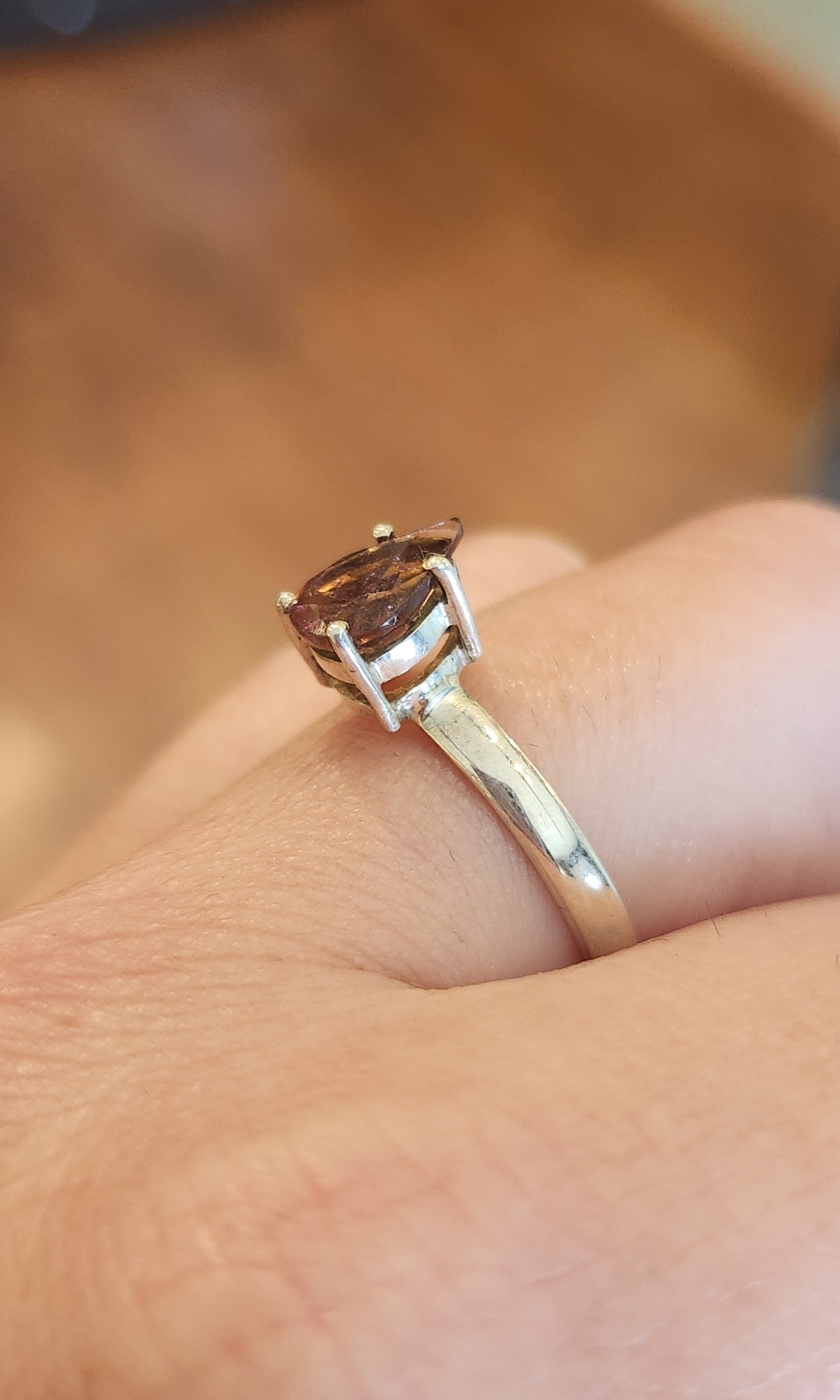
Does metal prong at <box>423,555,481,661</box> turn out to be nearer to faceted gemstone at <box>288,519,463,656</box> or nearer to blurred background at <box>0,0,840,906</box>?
faceted gemstone at <box>288,519,463,656</box>

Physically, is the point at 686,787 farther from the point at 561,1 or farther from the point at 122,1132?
the point at 561,1

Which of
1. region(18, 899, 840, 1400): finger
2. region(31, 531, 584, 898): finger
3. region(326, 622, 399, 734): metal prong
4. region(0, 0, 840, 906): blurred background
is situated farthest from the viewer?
region(0, 0, 840, 906): blurred background

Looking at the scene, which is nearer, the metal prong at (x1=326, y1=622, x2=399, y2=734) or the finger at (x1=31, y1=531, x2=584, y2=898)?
the metal prong at (x1=326, y1=622, x2=399, y2=734)

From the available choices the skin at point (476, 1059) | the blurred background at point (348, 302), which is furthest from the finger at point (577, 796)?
the blurred background at point (348, 302)

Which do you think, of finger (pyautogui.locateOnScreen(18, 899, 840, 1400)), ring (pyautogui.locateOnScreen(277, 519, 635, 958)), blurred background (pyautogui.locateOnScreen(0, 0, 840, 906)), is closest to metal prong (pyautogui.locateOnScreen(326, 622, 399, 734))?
ring (pyautogui.locateOnScreen(277, 519, 635, 958))

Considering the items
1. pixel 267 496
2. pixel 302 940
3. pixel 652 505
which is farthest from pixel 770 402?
pixel 302 940

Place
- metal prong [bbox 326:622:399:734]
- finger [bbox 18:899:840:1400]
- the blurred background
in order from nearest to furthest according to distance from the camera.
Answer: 1. finger [bbox 18:899:840:1400]
2. metal prong [bbox 326:622:399:734]
3. the blurred background

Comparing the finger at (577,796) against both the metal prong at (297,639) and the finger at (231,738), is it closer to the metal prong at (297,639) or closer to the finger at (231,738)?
the metal prong at (297,639)

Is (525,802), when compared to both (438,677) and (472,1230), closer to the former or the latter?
(438,677)
